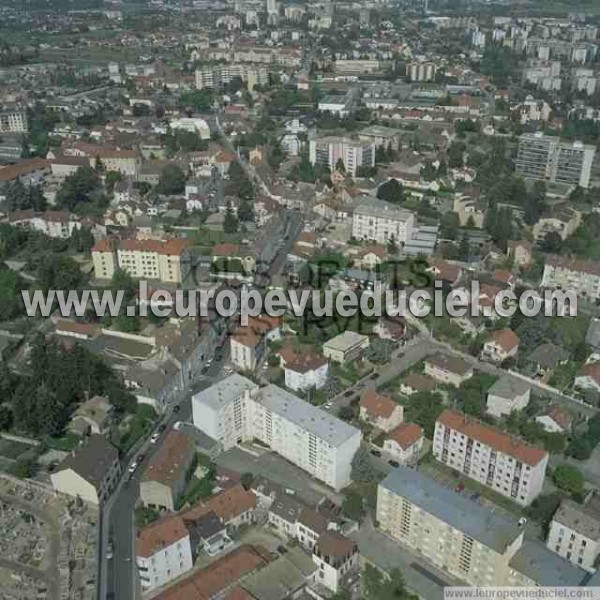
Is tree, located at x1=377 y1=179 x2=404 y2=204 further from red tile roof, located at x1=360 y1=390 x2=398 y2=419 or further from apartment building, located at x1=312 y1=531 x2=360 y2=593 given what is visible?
apartment building, located at x1=312 y1=531 x2=360 y2=593

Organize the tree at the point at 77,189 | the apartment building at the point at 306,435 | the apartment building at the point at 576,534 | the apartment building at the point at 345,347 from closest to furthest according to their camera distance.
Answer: the apartment building at the point at 576,534 < the apartment building at the point at 306,435 < the apartment building at the point at 345,347 < the tree at the point at 77,189

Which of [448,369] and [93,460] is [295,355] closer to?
[448,369]

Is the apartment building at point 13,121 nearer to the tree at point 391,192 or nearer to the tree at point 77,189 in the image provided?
the tree at point 77,189

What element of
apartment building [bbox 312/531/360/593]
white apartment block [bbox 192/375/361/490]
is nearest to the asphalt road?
white apartment block [bbox 192/375/361/490]

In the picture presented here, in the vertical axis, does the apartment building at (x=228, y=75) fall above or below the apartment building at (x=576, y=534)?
above

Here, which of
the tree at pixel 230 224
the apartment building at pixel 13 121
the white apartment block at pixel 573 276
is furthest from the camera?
the apartment building at pixel 13 121

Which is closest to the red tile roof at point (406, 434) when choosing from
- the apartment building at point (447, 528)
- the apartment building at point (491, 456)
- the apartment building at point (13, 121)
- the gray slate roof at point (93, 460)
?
the apartment building at point (491, 456)
